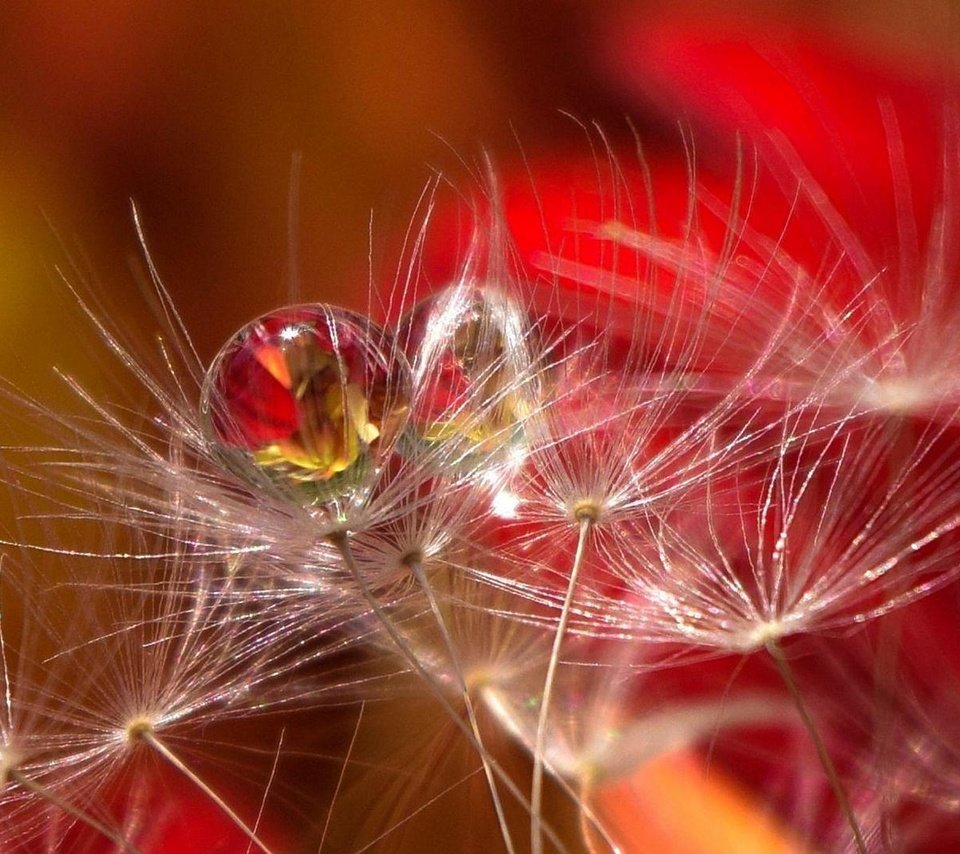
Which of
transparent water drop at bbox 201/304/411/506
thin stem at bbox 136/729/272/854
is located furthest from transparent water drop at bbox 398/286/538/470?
thin stem at bbox 136/729/272/854

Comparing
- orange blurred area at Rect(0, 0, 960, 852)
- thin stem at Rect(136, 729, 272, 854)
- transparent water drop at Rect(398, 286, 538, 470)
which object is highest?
orange blurred area at Rect(0, 0, 960, 852)

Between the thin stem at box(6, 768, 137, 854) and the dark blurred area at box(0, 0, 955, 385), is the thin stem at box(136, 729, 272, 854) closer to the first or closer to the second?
the thin stem at box(6, 768, 137, 854)

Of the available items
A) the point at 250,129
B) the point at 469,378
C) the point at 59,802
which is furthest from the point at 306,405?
the point at 250,129

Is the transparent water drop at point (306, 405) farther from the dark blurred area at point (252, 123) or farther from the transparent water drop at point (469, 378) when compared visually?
the dark blurred area at point (252, 123)

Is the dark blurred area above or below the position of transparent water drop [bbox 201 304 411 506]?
above

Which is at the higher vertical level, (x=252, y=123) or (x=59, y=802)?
(x=252, y=123)

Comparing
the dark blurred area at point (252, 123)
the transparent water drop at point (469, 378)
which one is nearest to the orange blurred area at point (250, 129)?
the dark blurred area at point (252, 123)

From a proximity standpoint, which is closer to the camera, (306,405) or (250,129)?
(306,405)

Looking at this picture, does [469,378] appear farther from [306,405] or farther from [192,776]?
[192,776]

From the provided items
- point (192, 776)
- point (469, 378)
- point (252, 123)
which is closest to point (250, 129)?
point (252, 123)
